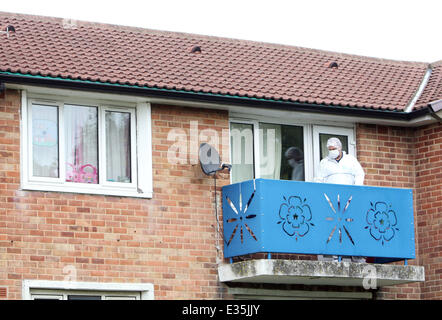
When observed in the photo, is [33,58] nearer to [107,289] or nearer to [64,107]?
[64,107]

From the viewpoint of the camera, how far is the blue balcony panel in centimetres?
1923

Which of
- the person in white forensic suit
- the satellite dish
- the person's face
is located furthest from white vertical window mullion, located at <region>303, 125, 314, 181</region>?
the satellite dish

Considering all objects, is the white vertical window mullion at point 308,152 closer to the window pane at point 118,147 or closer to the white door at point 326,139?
the white door at point 326,139

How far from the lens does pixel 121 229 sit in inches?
752

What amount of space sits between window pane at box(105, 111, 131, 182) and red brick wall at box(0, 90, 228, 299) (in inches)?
15.8

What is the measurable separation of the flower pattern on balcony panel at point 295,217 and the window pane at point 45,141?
3.43 meters

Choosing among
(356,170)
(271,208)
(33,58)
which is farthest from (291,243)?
(33,58)

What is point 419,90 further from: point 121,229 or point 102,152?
point 121,229

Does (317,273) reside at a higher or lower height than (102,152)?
lower

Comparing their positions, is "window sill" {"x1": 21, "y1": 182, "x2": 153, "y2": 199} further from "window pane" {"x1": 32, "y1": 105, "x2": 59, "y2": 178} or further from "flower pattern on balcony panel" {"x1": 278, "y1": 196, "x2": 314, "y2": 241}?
"flower pattern on balcony panel" {"x1": 278, "y1": 196, "x2": 314, "y2": 241}

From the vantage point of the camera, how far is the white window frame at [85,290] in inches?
720

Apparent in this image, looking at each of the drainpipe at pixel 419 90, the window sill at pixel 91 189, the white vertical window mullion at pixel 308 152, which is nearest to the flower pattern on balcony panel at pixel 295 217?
the white vertical window mullion at pixel 308 152

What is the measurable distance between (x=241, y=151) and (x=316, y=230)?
78.6 inches

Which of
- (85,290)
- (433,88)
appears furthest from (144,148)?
(433,88)
